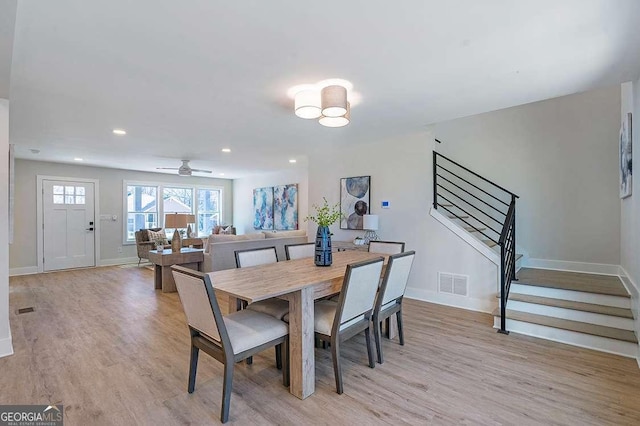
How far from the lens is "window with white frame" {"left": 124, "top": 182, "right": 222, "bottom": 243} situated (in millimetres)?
7829

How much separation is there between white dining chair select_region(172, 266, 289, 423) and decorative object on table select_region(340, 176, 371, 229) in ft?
10.2

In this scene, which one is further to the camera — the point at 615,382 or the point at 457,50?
the point at 615,382

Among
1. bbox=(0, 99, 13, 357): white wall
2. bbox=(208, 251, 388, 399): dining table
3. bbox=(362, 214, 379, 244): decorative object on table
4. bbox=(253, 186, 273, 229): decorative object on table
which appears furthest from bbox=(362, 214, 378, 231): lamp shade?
bbox=(253, 186, 273, 229): decorative object on table

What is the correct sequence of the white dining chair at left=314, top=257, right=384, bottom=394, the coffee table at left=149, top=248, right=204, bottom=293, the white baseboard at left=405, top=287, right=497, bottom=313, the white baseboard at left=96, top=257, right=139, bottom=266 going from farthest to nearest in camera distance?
1. the white baseboard at left=96, top=257, right=139, bottom=266
2. the coffee table at left=149, top=248, right=204, bottom=293
3. the white baseboard at left=405, top=287, right=497, bottom=313
4. the white dining chair at left=314, top=257, right=384, bottom=394

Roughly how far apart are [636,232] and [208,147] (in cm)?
549

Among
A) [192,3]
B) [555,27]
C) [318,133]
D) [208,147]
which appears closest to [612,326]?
[555,27]

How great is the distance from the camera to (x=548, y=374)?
236cm

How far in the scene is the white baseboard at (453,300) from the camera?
382 cm

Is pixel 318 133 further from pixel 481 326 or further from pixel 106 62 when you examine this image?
pixel 481 326

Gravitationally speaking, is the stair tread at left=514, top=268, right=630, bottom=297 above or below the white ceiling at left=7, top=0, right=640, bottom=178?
below

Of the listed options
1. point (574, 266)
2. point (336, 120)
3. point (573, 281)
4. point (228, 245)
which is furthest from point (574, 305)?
point (228, 245)

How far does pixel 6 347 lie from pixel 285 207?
580 cm

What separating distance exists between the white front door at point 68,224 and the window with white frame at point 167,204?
0.80 meters

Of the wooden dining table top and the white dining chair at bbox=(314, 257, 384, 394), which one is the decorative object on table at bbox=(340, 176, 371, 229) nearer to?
the wooden dining table top
